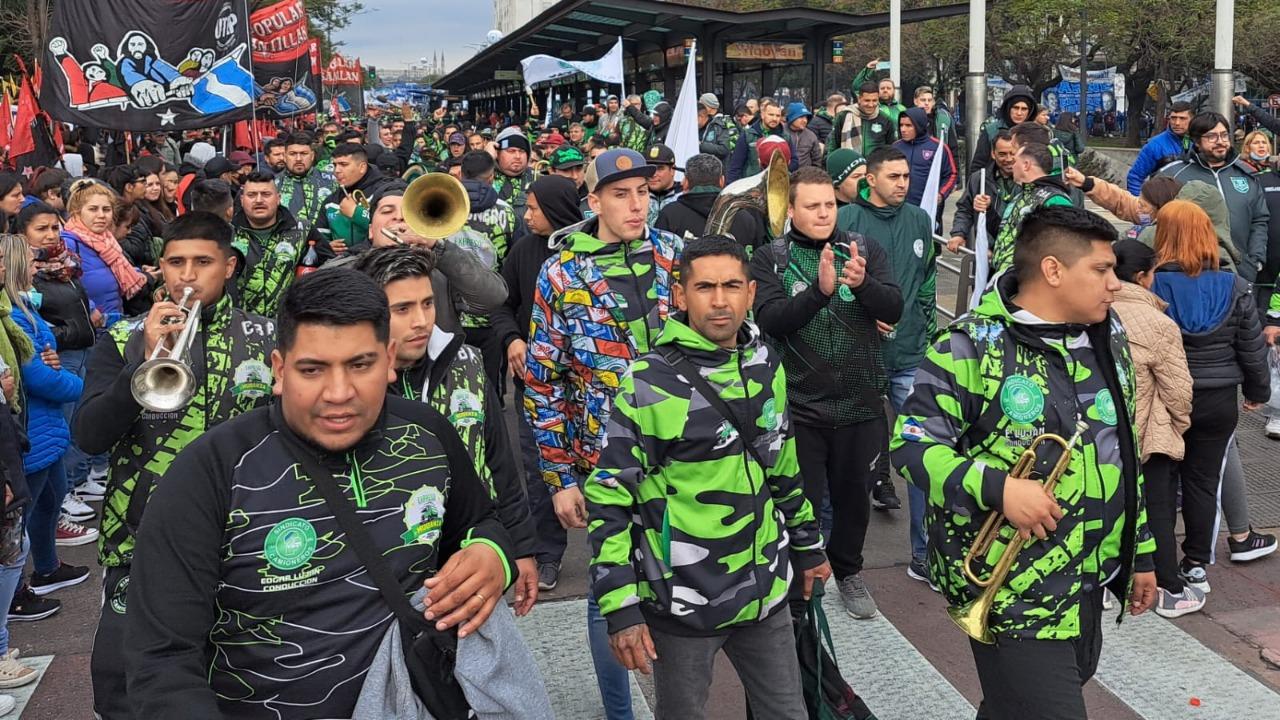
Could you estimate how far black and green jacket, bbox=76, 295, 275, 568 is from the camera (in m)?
3.40

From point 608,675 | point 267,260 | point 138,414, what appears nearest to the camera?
point 138,414

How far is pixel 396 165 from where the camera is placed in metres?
14.2

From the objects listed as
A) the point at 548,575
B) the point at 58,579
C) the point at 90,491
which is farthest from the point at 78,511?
the point at 548,575

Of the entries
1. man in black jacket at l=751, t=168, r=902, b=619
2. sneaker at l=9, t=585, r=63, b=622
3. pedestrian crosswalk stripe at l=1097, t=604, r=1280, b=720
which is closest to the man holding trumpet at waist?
pedestrian crosswalk stripe at l=1097, t=604, r=1280, b=720

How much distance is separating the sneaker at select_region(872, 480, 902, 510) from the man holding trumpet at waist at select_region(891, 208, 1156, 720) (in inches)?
137

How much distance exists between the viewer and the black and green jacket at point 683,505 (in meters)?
3.55

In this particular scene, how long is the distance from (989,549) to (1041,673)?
375 millimetres

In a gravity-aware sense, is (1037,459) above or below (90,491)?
above

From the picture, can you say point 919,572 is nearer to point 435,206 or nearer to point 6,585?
point 435,206

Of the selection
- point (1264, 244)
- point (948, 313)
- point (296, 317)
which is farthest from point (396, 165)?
point (296, 317)

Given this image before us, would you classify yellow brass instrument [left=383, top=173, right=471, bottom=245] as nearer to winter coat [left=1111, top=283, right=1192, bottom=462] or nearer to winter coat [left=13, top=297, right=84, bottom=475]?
winter coat [left=13, top=297, right=84, bottom=475]

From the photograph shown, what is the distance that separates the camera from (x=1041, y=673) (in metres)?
3.40

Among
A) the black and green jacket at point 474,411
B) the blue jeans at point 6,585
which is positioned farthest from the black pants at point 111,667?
the blue jeans at point 6,585

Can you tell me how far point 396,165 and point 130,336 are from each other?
10931 millimetres
